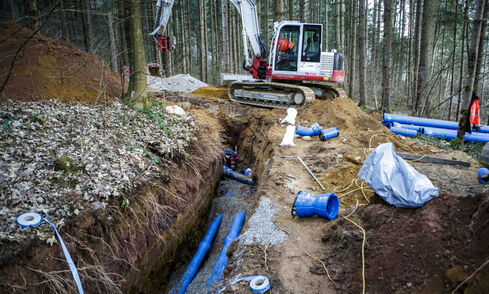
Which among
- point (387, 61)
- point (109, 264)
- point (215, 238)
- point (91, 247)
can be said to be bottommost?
point (215, 238)

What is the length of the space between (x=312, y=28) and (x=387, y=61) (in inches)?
135

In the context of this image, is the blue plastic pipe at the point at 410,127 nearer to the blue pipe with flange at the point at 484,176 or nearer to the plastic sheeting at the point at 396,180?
the blue pipe with flange at the point at 484,176

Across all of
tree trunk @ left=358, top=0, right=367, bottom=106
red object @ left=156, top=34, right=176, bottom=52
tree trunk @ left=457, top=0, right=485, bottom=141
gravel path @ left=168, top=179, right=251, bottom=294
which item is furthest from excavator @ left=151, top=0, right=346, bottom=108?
gravel path @ left=168, top=179, right=251, bottom=294

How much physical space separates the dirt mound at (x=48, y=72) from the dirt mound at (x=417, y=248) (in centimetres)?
502

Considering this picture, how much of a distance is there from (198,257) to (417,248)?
11.8ft

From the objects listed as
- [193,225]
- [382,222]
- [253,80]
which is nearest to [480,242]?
[382,222]

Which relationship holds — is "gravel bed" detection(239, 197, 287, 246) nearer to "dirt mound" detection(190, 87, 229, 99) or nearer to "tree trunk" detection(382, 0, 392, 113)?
"dirt mound" detection(190, 87, 229, 99)

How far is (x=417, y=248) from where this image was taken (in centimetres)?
269

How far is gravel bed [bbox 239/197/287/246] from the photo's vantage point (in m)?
3.80

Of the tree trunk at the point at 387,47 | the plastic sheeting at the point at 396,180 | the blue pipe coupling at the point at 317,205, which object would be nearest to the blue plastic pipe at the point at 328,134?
the blue pipe coupling at the point at 317,205

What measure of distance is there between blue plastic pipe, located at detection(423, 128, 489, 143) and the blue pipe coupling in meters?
5.70

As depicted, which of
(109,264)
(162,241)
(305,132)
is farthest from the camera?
(305,132)

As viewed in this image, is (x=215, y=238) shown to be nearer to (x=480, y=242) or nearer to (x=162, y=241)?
(x=162, y=241)

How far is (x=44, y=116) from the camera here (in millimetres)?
4766
